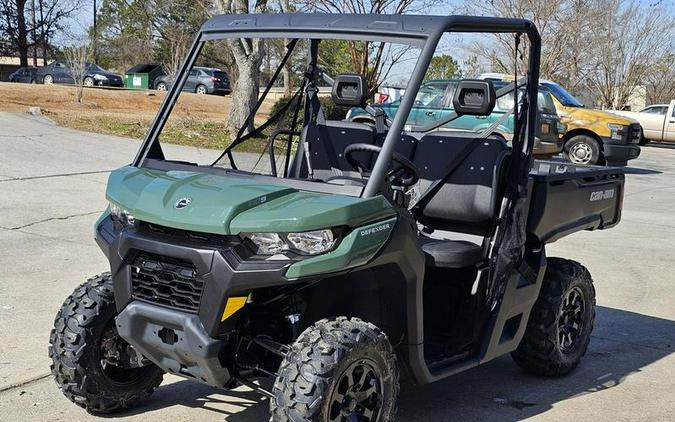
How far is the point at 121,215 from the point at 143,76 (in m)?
40.1

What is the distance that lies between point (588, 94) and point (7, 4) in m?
30.9

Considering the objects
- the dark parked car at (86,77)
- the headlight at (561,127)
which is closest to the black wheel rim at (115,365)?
the headlight at (561,127)

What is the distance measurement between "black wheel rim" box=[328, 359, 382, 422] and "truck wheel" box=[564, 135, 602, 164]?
17.2 m

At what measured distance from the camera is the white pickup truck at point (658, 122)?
94.3 feet

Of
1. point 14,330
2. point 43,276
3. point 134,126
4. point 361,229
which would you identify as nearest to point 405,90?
point 361,229

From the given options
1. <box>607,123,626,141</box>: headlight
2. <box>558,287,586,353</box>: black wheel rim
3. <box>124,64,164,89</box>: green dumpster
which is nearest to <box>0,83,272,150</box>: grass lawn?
<box>558,287,586,353</box>: black wheel rim

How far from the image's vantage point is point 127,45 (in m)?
53.2

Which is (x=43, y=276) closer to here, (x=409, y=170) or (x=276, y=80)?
(x=276, y=80)

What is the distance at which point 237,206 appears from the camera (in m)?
3.80

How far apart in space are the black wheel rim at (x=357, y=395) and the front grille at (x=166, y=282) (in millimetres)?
707

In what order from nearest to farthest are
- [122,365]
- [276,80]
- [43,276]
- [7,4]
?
1. [122,365]
2. [276,80]
3. [43,276]
4. [7,4]

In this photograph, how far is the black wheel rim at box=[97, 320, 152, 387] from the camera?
455cm

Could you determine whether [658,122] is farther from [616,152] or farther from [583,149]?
[583,149]

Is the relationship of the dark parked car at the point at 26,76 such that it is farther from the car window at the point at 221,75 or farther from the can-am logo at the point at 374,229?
the can-am logo at the point at 374,229
